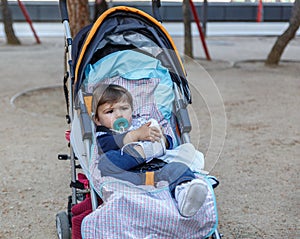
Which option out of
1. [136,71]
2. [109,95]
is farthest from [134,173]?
[136,71]

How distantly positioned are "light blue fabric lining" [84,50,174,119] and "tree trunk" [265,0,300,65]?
6.75 metres

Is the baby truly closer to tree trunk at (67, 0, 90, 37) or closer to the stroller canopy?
the stroller canopy

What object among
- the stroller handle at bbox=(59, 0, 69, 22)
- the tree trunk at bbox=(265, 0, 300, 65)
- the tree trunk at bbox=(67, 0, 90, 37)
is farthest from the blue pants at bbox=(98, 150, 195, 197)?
the tree trunk at bbox=(265, 0, 300, 65)

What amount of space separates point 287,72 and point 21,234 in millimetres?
7181

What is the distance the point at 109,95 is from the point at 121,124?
0.19 meters

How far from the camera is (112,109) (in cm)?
340

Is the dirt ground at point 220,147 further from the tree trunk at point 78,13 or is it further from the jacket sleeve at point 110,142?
the tree trunk at point 78,13

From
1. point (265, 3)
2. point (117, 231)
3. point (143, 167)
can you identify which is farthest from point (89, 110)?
point (265, 3)

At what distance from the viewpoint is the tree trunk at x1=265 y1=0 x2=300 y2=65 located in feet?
32.9

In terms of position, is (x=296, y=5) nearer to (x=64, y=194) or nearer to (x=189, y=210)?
(x=64, y=194)

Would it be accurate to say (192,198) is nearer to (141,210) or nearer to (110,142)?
(141,210)

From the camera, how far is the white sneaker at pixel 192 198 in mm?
2785

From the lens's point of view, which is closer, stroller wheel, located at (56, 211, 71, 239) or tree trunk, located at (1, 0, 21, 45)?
stroller wheel, located at (56, 211, 71, 239)

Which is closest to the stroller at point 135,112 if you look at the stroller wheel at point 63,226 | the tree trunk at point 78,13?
the stroller wheel at point 63,226
